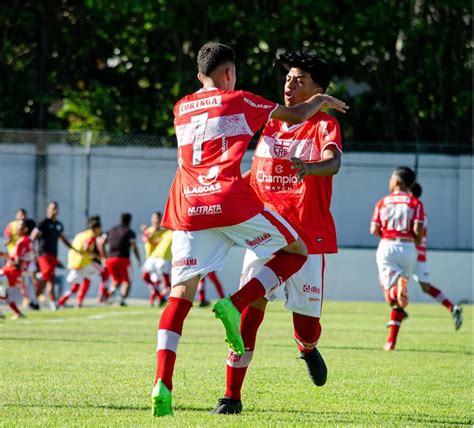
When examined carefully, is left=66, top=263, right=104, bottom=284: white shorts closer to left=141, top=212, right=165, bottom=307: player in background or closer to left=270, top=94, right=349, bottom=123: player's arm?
left=141, top=212, right=165, bottom=307: player in background

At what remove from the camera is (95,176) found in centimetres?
2730

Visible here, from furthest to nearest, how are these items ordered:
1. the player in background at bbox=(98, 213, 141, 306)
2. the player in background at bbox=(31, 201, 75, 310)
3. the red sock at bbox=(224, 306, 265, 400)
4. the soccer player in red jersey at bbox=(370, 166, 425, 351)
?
the player in background at bbox=(98, 213, 141, 306) → the player in background at bbox=(31, 201, 75, 310) → the soccer player in red jersey at bbox=(370, 166, 425, 351) → the red sock at bbox=(224, 306, 265, 400)

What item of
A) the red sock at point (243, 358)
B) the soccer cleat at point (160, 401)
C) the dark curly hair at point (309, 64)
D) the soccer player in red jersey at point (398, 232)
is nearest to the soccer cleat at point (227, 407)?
the red sock at point (243, 358)

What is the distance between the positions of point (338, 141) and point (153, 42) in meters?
25.1

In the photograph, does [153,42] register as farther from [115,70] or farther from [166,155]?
[166,155]

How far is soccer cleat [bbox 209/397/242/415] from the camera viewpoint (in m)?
7.04

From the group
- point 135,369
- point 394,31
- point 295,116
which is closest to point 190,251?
point 295,116

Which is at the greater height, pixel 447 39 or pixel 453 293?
pixel 447 39

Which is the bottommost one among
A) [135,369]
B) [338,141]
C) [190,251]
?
[135,369]

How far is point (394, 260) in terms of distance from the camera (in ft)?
45.9

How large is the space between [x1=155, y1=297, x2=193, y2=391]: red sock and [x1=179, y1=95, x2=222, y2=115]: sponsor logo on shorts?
3.37 feet

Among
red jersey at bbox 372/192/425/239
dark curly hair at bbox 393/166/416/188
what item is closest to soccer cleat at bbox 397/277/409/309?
red jersey at bbox 372/192/425/239

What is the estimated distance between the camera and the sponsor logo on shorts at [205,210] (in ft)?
21.7

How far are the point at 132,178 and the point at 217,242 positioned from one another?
21615 mm
